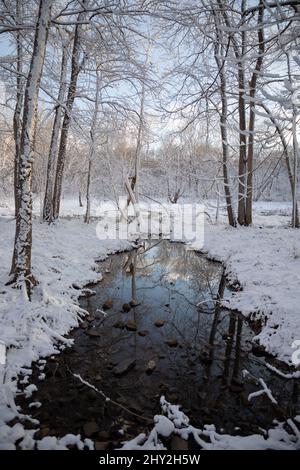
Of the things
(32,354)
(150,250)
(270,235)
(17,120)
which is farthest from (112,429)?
(17,120)

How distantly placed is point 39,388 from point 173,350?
85.1 inches

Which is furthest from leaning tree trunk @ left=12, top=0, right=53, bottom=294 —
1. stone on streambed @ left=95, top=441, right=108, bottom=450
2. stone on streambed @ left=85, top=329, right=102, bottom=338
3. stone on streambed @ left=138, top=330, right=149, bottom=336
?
stone on streambed @ left=95, top=441, right=108, bottom=450

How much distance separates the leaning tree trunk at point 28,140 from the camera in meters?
4.84

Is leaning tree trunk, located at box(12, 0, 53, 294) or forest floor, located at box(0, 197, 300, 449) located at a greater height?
leaning tree trunk, located at box(12, 0, 53, 294)

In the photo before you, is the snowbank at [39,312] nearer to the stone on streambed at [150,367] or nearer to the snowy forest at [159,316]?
the snowy forest at [159,316]

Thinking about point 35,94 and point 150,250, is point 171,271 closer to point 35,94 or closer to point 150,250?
point 150,250

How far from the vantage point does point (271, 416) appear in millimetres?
3234

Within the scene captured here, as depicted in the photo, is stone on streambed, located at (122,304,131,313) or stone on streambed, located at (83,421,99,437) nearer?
stone on streambed, located at (83,421,99,437)

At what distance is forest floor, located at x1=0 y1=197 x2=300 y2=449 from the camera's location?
297cm

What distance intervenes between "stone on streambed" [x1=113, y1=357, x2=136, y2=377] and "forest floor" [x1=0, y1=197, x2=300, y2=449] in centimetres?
90

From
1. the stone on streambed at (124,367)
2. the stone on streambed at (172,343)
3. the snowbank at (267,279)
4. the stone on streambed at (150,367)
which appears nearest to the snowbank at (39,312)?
Result: the stone on streambed at (124,367)

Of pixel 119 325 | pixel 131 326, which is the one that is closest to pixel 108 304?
pixel 119 325

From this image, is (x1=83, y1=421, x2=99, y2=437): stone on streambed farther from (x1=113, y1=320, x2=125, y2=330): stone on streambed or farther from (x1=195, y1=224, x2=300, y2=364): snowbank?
(x1=195, y1=224, x2=300, y2=364): snowbank

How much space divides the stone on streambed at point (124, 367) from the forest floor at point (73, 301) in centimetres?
90
